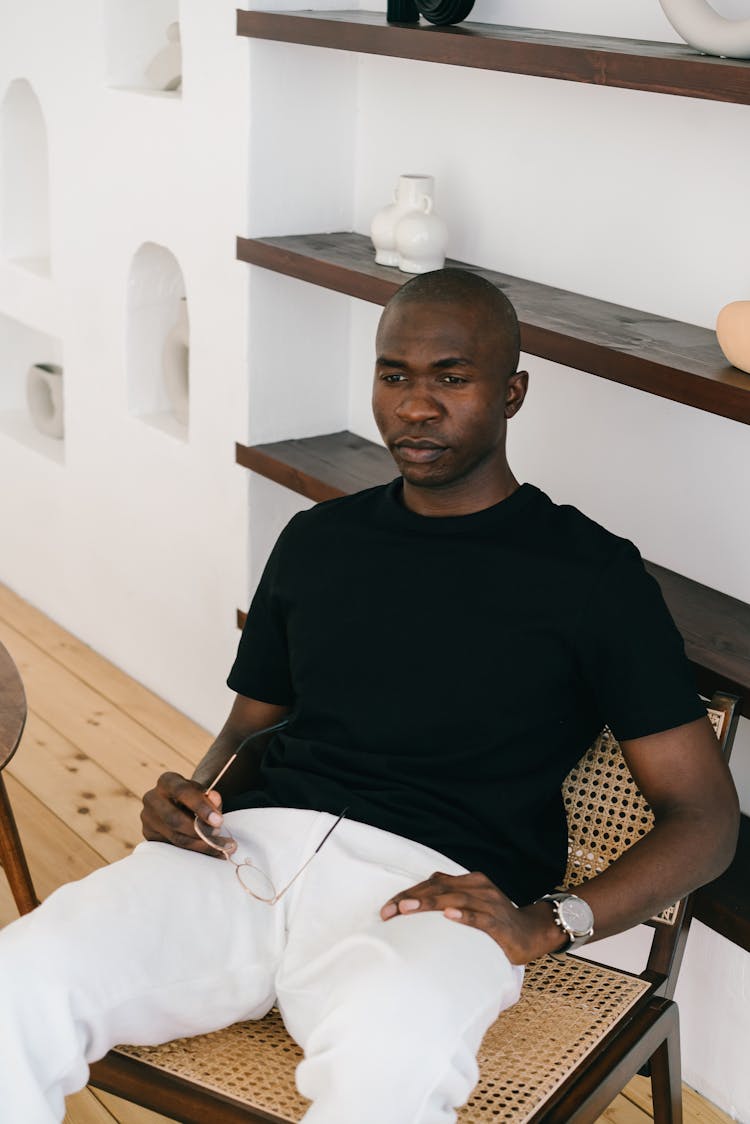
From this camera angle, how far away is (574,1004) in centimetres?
164

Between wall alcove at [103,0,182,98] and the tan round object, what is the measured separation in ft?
5.36

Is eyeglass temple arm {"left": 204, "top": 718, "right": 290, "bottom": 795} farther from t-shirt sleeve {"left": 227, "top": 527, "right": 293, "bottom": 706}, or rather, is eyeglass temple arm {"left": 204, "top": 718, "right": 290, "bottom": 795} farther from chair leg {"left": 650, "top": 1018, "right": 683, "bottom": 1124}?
chair leg {"left": 650, "top": 1018, "right": 683, "bottom": 1124}

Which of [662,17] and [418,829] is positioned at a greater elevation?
[662,17]

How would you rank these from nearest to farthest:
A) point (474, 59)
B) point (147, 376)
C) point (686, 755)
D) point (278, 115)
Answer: point (686, 755), point (474, 59), point (278, 115), point (147, 376)

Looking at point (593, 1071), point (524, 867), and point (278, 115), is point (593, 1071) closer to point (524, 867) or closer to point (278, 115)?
point (524, 867)

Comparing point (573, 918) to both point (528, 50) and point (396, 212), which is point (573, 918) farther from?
point (396, 212)

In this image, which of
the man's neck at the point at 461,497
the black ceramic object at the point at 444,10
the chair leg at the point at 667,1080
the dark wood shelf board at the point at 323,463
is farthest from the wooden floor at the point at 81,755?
the black ceramic object at the point at 444,10

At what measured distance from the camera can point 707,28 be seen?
5.81ft

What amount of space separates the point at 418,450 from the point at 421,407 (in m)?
0.06

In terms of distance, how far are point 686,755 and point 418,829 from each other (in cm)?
32

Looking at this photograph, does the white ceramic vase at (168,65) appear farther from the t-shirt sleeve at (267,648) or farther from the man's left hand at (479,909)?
the man's left hand at (479,909)

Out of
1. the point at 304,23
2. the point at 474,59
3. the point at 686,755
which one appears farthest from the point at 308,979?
the point at 304,23

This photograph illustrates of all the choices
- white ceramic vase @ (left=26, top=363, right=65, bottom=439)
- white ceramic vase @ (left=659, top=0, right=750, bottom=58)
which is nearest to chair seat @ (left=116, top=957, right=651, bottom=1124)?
white ceramic vase @ (left=659, top=0, right=750, bottom=58)

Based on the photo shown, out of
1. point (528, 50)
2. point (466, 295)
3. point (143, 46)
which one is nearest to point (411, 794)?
point (466, 295)
